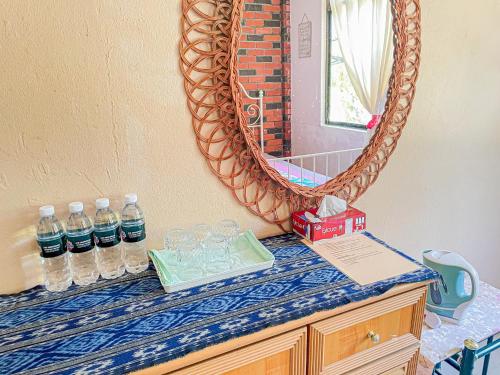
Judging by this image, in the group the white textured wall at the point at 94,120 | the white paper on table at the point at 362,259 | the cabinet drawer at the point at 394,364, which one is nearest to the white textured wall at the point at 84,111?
the white textured wall at the point at 94,120

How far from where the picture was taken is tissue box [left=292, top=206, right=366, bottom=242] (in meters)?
1.36

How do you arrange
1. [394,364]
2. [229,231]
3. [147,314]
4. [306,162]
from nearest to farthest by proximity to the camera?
1. [147,314]
2. [394,364]
3. [229,231]
4. [306,162]

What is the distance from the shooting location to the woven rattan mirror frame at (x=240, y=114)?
118 cm

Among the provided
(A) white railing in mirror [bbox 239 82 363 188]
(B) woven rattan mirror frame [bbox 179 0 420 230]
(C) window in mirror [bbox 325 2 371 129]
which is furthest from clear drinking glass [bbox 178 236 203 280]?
(C) window in mirror [bbox 325 2 371 129]

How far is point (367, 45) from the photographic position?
1.44 metres

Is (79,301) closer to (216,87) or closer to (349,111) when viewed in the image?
(216,87)

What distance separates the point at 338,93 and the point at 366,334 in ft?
2.68

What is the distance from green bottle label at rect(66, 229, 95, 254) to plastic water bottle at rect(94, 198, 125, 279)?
0.03 meters

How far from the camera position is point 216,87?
47.8 inches

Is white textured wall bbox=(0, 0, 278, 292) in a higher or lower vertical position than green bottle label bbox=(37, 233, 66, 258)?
higher

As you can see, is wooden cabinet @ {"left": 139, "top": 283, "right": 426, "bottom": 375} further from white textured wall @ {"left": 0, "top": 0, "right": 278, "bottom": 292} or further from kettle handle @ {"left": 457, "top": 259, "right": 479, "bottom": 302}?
white textured wall @ {"left": 0, "top": 0, "right": 278, "bottom": 292}

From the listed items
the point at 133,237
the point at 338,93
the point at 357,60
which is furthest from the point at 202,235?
the point at 357,60

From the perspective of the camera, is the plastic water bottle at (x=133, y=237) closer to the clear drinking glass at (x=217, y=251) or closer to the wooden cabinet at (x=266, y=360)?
the clear drinking glass at (x=217, y=251)

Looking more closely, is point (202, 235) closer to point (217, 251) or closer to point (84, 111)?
point (217, 251)
